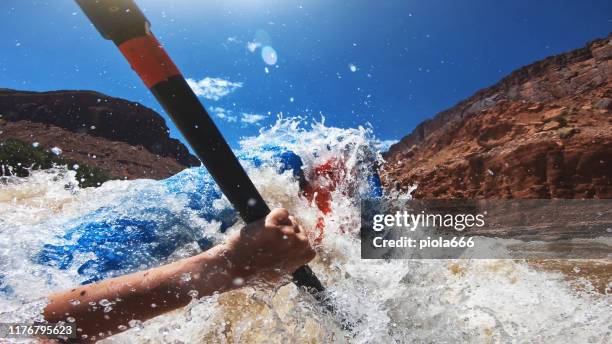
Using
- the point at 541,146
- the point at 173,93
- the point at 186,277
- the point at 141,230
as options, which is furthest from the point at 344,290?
the point at 541,146

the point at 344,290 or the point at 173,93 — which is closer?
the point at 173,93

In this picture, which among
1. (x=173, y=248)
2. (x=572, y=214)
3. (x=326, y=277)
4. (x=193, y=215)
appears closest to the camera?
(x=173, y=248)

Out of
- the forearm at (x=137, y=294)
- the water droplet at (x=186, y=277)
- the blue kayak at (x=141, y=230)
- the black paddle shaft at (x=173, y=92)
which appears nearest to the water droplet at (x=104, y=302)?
the forearm at (x=137, y=294)

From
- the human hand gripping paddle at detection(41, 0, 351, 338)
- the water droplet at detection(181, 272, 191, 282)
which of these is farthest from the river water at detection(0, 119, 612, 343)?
the human hand gripping paddle at detection(41, 0, 351, 338)

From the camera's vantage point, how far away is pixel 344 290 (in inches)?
73.7

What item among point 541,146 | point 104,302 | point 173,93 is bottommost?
point 104,302

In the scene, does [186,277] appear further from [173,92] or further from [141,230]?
[141,230]

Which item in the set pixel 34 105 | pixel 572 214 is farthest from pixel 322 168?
pixel 34 105

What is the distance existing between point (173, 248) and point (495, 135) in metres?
25.2

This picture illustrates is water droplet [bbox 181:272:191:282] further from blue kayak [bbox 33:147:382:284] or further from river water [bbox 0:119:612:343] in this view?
blue kayak [bbox 33:147:382:284]

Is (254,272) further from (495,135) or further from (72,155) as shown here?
(72,155)

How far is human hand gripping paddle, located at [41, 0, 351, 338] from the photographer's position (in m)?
0.74

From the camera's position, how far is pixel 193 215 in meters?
2.51

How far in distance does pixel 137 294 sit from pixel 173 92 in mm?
531
